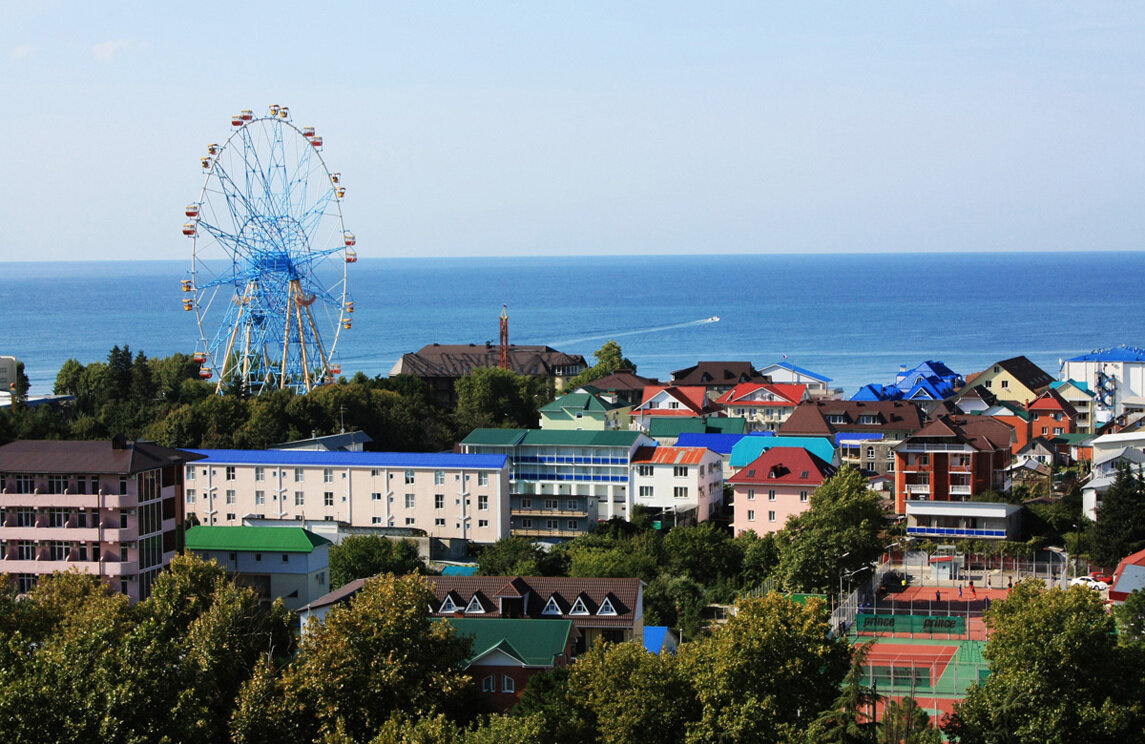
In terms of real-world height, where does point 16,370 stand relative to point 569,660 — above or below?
above

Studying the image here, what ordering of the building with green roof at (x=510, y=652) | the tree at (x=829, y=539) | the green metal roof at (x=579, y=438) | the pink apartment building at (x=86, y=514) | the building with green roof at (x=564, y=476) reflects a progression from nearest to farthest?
the building with green roof at (x=510, y=652) → the pink apartment building at (x=86, y=514) → the tree at (x=829, y=539) → the building with green roof at (x=564, y=476) → the green metal roof at (x=579, y=438)

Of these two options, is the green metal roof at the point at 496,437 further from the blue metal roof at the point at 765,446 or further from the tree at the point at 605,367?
the tree at the point at 605,367

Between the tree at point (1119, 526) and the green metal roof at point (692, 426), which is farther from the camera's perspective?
the green metal roof at point (692, 426)

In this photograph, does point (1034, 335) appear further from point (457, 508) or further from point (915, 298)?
point (457, 508)

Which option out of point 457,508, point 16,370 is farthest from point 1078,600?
point 16,370

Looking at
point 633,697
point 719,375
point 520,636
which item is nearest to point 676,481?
point 520,636

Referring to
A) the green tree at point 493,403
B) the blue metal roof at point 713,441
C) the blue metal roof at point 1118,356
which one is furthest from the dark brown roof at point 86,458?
the blue metal roof at point 1118,356

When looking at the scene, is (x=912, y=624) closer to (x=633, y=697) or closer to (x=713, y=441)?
(x=633, y=697)
